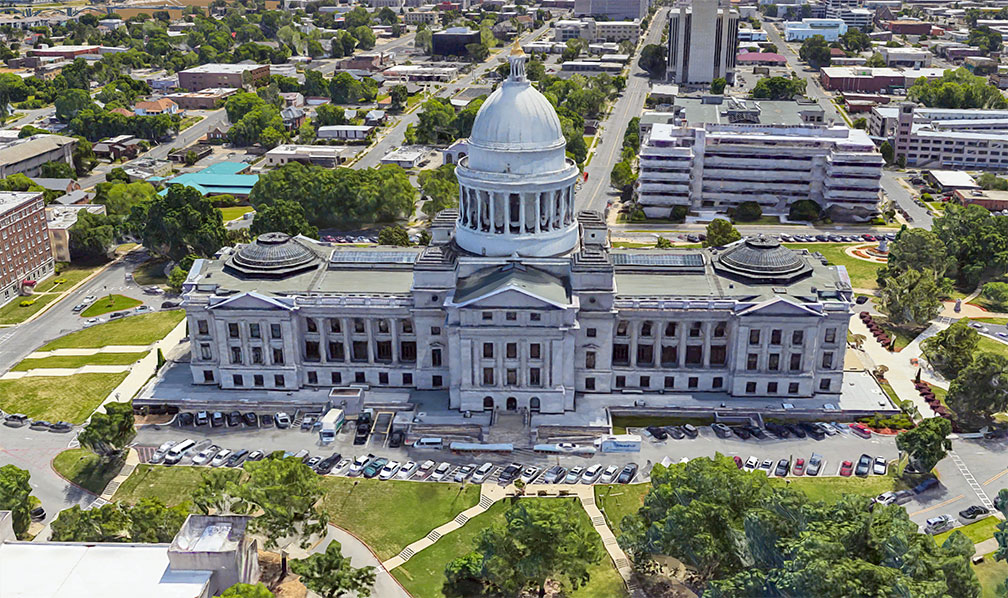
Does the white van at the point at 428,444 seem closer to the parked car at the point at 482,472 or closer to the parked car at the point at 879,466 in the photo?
the parked car at the point at 482,472

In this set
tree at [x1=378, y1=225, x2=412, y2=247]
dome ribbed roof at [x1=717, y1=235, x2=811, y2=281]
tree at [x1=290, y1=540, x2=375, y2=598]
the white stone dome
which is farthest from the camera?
tree at [x1=378, y1=225, x2=412, y2=247]

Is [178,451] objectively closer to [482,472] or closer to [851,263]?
[482,472]

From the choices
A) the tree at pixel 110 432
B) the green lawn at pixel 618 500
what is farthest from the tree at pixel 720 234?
the tree at pixel 110 432

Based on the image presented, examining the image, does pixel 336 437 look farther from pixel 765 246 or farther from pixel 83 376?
pixel 765 246

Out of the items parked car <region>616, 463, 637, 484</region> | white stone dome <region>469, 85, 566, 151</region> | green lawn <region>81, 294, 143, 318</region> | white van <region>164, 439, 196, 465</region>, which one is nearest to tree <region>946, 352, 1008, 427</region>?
parked car <region>616, 463, 637, 484</region>

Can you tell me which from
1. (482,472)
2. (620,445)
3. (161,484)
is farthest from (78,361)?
(620,445)

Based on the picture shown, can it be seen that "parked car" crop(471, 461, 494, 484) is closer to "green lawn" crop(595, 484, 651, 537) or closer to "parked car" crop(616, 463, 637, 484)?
"green lawn" crop(595, 484, 651, 537)
